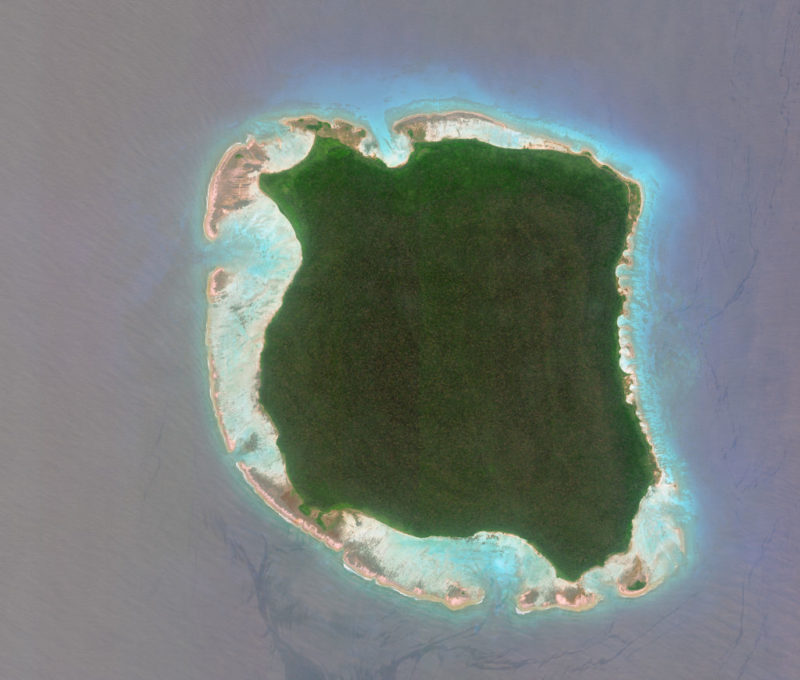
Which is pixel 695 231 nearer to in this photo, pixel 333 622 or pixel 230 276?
pixel 230 276

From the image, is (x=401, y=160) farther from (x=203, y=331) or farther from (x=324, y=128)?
(x=203, y=331)

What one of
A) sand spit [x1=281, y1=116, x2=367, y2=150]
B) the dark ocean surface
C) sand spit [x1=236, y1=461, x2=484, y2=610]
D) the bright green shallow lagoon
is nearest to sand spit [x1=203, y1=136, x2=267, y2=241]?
the dark ocean surface

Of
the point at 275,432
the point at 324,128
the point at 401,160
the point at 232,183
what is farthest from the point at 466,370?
the point at 232,183

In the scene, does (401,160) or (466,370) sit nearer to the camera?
(466,370)

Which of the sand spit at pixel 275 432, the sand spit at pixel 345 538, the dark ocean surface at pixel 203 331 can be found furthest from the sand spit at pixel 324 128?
the sand spit at pixel 345 538

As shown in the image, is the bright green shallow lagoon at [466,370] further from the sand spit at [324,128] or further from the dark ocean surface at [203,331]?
the dark ocean surface at [203,331]

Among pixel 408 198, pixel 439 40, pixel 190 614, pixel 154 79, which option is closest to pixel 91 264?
pixel 154 79
